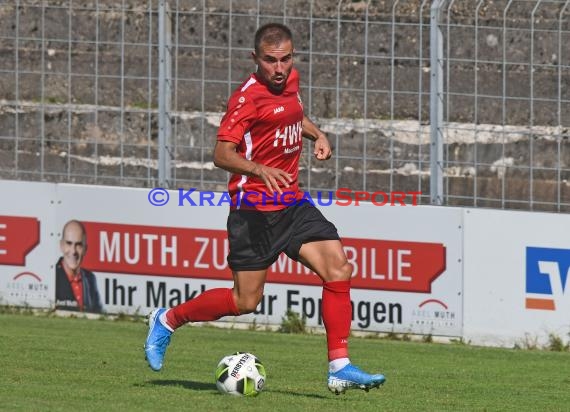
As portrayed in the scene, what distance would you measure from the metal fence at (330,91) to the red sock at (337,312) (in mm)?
3781

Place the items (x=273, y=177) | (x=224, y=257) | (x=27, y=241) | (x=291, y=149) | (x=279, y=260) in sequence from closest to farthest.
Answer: (x=273, y=177), (x=291, y=149), (x=279, y=260), (x=224, y=257), (x=27, y=241)

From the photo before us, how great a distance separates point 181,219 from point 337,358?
15.1ft

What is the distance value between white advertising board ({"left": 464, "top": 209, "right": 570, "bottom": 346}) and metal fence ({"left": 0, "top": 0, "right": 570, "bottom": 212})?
1.19 feet

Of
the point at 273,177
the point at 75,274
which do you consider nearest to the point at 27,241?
the point at 75,274

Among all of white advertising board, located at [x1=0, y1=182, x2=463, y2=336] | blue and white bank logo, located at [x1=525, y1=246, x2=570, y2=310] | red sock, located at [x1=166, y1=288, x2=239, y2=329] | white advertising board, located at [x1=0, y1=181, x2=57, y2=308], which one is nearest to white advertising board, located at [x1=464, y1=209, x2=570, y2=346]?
blue and white bank logo, located at [x1=525, y1=246, x2=570, y2=310]

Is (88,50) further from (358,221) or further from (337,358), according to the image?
(337,358)

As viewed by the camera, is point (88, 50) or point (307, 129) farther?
point (88, 50)

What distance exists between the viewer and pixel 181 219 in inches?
501

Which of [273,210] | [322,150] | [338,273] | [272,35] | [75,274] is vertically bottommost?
[75,274]

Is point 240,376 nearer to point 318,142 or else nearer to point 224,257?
point 318,142

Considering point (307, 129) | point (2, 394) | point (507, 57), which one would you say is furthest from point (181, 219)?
point (2, 394)

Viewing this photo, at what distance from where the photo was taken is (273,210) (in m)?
8.64

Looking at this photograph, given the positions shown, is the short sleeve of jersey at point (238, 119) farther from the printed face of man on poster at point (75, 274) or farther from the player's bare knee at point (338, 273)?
the printed face of man on poster at point (75, 274)

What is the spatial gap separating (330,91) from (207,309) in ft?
14.8
